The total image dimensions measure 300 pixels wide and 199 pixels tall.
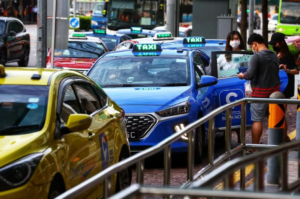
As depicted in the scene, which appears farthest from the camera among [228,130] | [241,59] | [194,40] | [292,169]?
[194,40]

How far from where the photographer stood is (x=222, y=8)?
30.2 metres

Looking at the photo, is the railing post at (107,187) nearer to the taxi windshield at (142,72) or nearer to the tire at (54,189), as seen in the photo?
the tire at (54,189)

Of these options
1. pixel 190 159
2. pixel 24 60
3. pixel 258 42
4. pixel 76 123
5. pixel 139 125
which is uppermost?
pixel 258 42

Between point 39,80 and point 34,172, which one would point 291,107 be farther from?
point 34,172

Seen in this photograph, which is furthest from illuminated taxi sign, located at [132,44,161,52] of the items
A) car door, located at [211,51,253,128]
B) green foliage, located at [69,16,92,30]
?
green foliage, located at [69,16,92,30]

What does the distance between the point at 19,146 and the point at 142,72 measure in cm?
578

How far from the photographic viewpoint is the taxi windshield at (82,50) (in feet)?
64.6

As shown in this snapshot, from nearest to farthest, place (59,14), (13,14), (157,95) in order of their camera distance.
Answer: (157,95), (59,14), (13,14)

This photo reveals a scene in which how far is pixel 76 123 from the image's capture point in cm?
651

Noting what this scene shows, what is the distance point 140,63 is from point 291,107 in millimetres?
3547

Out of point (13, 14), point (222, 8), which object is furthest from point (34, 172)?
point (13, 14)

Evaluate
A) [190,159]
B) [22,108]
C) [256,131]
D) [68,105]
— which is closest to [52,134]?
[22,108]

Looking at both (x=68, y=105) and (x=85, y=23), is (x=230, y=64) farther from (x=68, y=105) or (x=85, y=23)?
(x=85, y=23)

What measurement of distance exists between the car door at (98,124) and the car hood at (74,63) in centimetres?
1073
